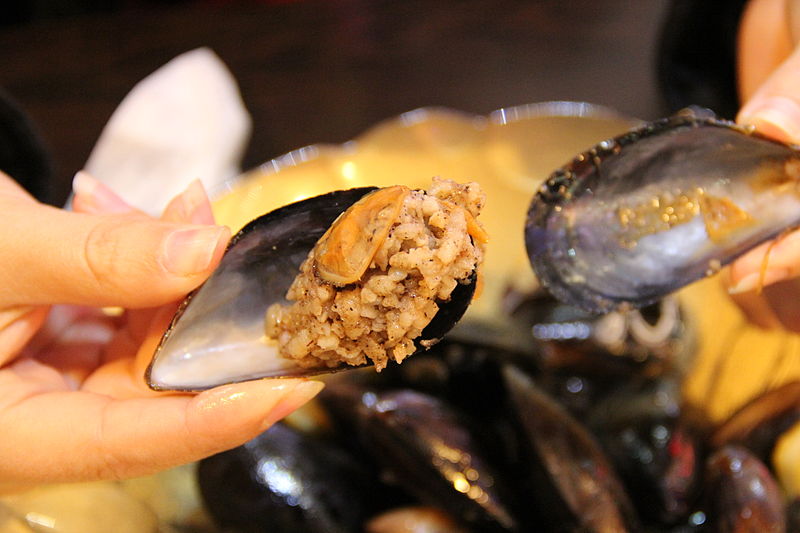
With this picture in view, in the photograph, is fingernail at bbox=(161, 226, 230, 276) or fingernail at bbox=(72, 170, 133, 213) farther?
fingernail at bbox=(72, 170, 133, 213)

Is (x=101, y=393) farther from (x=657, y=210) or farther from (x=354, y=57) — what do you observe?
(x=354, y=57)

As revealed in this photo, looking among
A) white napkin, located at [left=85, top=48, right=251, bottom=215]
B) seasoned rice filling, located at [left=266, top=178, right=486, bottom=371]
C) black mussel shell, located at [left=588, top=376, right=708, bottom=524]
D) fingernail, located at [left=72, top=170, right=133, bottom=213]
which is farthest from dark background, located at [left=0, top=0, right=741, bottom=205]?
seasoned rice filling, located at [left=266, top=178, right=486, bottom=371]

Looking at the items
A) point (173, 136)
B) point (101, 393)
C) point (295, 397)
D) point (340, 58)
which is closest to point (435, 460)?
point (295, 397)

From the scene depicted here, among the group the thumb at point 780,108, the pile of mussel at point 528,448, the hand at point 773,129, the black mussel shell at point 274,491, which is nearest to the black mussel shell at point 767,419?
the pile of mussel at point 528,448

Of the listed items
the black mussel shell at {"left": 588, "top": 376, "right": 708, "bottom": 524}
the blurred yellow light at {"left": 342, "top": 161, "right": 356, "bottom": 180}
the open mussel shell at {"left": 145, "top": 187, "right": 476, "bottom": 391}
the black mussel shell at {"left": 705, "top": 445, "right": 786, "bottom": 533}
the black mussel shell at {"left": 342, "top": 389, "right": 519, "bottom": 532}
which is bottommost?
the black mussel shell at {"left": 588, "top": 376, "right": 708, "bottom": 524}

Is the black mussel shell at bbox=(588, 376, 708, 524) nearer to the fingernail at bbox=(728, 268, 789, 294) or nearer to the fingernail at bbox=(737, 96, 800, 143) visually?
the fingernail at bbox=(728, 268, 789, 294)

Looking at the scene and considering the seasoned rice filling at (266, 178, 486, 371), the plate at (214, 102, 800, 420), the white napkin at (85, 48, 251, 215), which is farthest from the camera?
the white napkin at (85, 48, 251, 215)

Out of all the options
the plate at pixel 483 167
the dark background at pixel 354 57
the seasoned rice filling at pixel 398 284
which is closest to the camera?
the seasoned rice filling at pixel 398 284

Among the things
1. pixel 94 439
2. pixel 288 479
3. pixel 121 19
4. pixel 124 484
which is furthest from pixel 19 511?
pixel 121 19

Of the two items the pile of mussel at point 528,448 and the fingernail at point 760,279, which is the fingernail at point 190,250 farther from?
the fingernail at point 760,279
